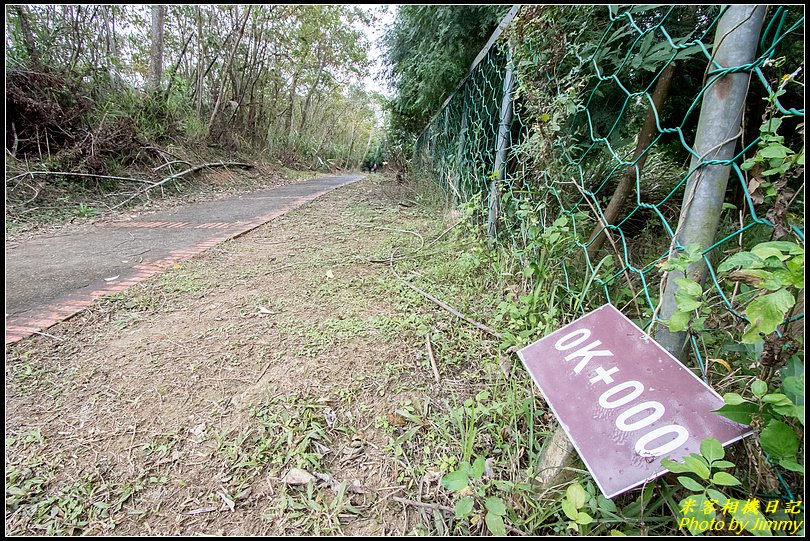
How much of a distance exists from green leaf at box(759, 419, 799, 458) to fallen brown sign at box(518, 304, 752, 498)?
42mm

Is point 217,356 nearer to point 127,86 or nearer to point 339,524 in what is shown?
point 339,524

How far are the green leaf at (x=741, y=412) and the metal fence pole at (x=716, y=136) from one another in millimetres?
164

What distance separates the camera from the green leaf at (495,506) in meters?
0.66

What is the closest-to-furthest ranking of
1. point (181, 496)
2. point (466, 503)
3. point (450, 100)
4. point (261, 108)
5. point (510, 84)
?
point (466, 503), point (181, 496), point (510, 84), point (450, 100), point (261, 108)

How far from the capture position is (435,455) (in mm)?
862

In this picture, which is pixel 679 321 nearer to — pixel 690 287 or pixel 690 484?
pixel 690 287

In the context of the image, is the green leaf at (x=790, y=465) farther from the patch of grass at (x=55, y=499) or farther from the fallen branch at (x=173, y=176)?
the fallen branch at (x=173, y=176)

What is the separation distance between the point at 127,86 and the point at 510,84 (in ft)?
21.1

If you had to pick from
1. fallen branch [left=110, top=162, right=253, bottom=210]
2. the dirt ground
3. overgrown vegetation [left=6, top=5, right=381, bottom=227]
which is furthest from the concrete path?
overgrown vegetation [left=6, top=5, right=381, bottom=227]

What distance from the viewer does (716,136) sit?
0.59 metres

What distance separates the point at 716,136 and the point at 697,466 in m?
0.54

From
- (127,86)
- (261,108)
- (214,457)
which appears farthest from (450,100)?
(261,108)

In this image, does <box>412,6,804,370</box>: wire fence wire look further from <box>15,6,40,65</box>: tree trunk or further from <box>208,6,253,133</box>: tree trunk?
<box>208,6,253,133</box>: tree trunk

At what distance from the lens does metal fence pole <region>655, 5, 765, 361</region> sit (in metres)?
0.57
